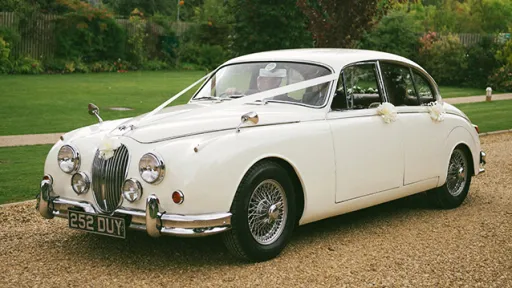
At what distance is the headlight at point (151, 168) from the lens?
498 centimetres

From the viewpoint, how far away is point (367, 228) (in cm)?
659

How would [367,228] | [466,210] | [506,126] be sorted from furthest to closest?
1. [506,126]
2. [466,210]
3. [367,228]

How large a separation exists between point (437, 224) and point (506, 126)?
8.88m

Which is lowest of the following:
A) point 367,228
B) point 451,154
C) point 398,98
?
point 367,228

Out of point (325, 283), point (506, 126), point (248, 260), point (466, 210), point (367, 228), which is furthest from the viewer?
point (506, 126)

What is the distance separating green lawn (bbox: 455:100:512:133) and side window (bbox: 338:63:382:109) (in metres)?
7.90

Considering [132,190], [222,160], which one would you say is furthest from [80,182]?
[222,160]

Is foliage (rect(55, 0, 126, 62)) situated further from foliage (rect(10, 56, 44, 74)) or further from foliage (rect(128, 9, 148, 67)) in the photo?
foliage (rect(10, 56, 44, 74))

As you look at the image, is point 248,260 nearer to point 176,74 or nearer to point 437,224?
point 437,224

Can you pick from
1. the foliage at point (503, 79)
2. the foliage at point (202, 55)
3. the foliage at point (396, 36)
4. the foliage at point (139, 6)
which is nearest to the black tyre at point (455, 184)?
the foliage at point (503, 79)

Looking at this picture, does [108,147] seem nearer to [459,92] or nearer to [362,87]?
[362,87]

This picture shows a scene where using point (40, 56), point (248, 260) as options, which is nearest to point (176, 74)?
point (40, 56)

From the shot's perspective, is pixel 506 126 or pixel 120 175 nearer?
pixel 120 175

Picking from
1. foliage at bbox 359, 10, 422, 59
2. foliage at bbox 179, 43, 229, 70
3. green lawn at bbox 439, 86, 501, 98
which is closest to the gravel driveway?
green lawn at bbox 439, 86, 501, 98
